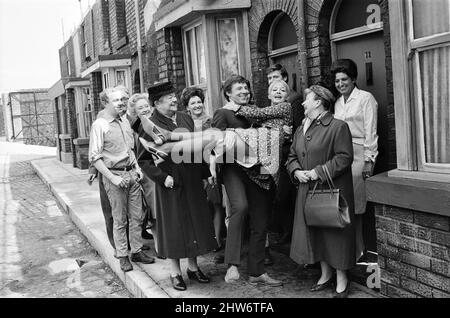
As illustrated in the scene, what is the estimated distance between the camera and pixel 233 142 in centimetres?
393

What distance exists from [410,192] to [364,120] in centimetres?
116

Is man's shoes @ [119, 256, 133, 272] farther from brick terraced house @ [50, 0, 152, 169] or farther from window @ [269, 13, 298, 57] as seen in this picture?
brick terraced house @ [50, 0, 152, 169]

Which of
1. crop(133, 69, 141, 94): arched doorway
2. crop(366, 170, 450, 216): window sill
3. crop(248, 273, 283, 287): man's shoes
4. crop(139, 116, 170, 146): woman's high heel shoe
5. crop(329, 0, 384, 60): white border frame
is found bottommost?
crop(248, 273, 283, 287): man's shoes

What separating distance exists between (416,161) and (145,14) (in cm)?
732

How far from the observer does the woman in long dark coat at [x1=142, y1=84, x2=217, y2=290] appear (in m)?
4.12

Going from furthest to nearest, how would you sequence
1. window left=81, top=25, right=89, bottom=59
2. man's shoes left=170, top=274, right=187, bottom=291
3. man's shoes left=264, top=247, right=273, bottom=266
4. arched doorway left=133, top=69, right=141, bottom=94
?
window left=81, top=25, right=89, bottom=59 → arched doorway left=133, top=69, right=141, bottom=94 → man's shoes left=264, top=247, right=273, bottom=266 → man's shoes left=170, top=274, right=187, bottom=291

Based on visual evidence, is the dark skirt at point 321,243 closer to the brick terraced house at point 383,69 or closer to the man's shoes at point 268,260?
the brick terraced house at point 383,69

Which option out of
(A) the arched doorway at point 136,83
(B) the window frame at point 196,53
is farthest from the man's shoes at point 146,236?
(A) the arched doorway at point 136,83

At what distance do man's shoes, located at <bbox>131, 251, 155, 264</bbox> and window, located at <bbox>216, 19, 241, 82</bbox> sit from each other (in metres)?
2.62

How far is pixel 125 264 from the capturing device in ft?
16.3

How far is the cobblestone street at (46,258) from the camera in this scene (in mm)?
5203

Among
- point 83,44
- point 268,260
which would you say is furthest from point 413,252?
point 83,44

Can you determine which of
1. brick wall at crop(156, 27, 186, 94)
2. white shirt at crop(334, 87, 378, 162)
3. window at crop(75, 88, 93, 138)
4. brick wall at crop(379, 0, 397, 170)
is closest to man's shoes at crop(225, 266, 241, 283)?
white shirt at crop(334, 87, 378, 162)

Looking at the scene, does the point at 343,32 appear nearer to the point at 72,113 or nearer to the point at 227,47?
the point at 227,47
